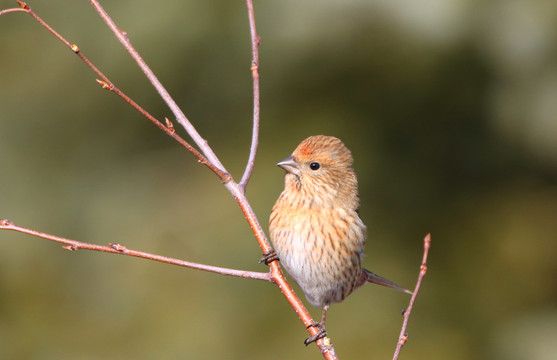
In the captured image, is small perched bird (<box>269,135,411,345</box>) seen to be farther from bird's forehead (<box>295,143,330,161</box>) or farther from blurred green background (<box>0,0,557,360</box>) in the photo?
blurred green background (<box>0,0,557,360</box>)

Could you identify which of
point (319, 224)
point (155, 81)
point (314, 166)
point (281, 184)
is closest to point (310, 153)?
point (314, 166)

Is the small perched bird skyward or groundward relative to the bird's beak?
groundward

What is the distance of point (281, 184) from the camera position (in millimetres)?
7852

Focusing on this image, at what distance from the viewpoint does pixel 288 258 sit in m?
3.77

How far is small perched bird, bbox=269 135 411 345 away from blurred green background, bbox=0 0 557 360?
11.0 ft

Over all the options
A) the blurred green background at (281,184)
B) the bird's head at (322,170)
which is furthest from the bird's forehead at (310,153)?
the blurred green background at (281,184)

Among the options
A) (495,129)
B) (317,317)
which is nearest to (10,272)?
(317,317)

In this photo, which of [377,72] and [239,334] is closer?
[239,334]

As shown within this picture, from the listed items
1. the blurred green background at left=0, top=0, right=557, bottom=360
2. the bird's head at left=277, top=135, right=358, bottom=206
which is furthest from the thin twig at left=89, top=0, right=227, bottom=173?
the blurred green background at left=0, top=0, right=557, bottom=360

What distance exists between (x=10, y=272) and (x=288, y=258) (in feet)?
20.4

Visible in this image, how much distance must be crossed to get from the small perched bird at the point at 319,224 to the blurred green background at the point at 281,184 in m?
3.36

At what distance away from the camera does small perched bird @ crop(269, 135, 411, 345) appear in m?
3.69

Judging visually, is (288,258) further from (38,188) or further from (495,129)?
(38,188)

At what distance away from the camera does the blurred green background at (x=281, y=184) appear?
299 inches
